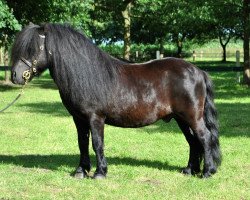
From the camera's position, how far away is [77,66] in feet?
19.1

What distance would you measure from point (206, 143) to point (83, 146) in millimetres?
1740

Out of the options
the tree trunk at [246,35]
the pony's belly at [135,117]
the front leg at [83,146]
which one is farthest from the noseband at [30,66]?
the tree trunk at [246,35]

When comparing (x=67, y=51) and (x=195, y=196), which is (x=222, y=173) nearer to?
(x=195, y=196)

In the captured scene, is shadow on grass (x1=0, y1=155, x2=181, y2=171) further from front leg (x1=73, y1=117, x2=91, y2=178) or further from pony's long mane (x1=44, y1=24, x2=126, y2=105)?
pony's long mane (x1=44, y1=24, x2=126, y2=105)

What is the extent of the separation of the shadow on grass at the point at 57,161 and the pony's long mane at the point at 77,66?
1.58 m

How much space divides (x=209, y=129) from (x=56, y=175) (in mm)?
2265

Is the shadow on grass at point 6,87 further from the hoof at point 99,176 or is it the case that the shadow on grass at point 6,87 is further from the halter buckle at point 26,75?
the hoof at point 99,176

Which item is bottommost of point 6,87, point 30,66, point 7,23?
point 6,87

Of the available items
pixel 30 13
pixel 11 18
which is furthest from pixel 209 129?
pixel 30 13

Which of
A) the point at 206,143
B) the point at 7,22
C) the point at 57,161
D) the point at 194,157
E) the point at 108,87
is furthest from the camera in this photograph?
the point at 7,22

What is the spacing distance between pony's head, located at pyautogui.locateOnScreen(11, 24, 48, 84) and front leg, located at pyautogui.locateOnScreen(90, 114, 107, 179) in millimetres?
1016

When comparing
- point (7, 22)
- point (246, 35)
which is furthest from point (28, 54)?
point (246, 35)

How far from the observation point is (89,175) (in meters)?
6.36

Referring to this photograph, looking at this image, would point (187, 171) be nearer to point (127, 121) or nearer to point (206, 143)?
point (206, 143)
